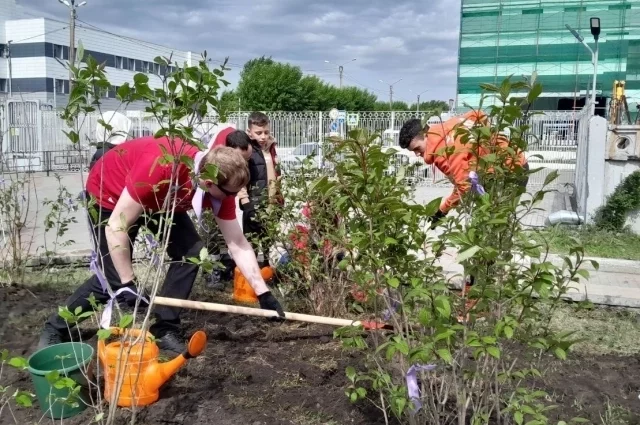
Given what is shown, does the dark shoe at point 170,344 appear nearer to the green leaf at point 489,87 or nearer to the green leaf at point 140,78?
the green leaf at point 140,78

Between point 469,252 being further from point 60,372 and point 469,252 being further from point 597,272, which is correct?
point 597,272

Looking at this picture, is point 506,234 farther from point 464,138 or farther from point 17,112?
point 17,112

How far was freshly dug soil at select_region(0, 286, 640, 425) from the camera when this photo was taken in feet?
8.43

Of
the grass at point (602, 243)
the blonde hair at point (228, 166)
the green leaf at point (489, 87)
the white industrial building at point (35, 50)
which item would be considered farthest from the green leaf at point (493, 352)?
the white industrial building at point (35, 50)

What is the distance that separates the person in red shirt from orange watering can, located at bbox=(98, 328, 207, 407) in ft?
0.81

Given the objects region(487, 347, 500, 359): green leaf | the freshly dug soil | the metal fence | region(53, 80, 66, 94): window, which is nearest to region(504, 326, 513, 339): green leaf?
region(487, 347, 500, 359): green leaf

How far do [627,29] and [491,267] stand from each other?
41.0m

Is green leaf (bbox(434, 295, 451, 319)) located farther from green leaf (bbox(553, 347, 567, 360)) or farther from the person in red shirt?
the person in red shirt

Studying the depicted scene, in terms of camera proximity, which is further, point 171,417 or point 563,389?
point 563,389

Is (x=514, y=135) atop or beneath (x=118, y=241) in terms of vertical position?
atop

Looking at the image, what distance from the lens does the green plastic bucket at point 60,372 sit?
2408mm

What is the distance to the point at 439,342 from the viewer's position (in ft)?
5.80

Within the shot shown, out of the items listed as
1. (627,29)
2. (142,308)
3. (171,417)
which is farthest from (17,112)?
(627,29)

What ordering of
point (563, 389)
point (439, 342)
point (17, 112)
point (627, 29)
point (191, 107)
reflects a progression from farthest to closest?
point (627, 29) < point (17, 112) < point (563, 389) < point (191, 107) < point (439, 342)
